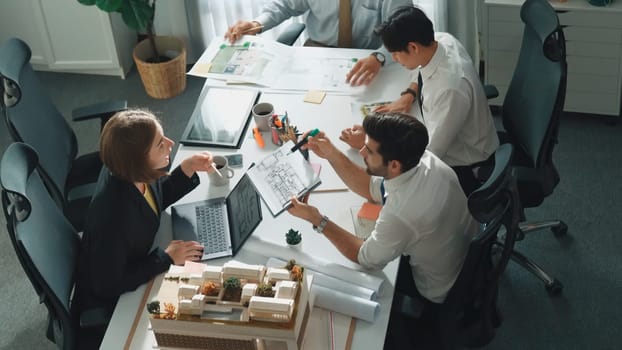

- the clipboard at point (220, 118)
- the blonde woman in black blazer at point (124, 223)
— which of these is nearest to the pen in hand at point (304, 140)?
the clipboard at point (220, 118)

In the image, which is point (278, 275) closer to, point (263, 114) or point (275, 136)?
point (275, 136)

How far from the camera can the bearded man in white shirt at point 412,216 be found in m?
2.00

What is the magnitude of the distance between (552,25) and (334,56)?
956 millimetres

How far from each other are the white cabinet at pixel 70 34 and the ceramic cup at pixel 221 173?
2.02m

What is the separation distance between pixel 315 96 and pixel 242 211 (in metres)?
0.72

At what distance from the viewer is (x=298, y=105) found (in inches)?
109

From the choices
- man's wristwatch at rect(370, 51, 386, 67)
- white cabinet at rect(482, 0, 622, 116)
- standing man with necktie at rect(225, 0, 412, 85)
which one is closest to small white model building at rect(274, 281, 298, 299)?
man's wristwatch at rect(370, 51, 386, 67)

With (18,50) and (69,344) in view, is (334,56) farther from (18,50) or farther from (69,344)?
(69,344)

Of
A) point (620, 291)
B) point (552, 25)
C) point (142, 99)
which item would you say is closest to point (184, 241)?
point (552, 25)

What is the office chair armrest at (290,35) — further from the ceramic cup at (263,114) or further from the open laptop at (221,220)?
the open laptop at (221,220)

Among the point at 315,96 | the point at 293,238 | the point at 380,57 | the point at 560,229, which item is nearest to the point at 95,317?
the point at 293,238

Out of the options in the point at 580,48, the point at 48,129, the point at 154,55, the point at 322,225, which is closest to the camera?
the point at 322,225

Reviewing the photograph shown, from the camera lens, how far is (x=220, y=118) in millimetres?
2725

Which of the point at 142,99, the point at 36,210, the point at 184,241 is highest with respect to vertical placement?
the point at 36,210
